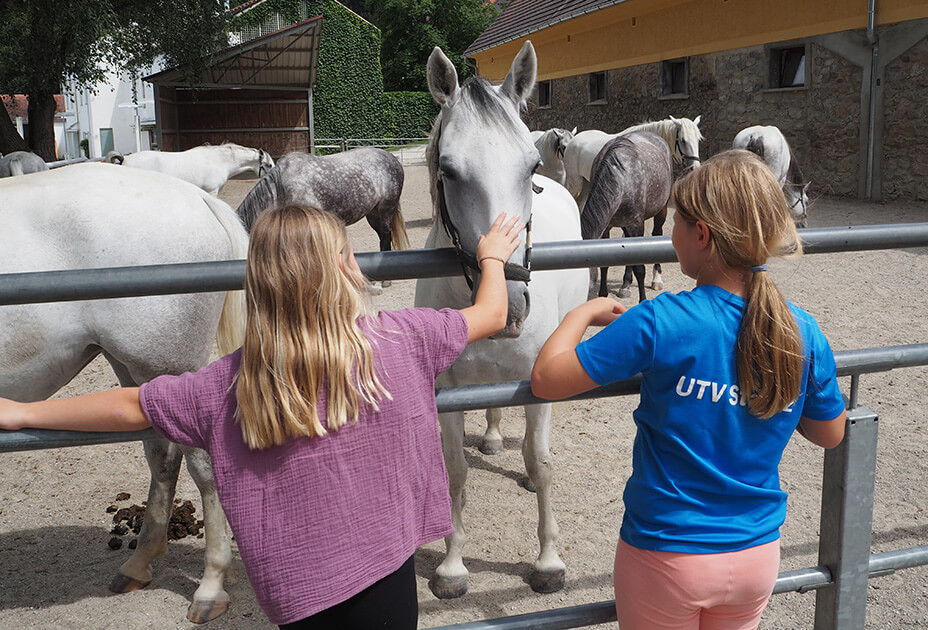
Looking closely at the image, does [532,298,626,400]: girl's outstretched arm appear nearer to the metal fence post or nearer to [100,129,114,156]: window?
the metal fence post

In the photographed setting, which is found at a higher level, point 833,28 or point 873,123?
point 833,28

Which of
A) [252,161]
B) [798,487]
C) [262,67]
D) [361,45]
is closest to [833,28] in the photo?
[252,161]

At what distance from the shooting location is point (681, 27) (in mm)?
17734

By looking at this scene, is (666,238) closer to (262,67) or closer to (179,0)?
(179,0)

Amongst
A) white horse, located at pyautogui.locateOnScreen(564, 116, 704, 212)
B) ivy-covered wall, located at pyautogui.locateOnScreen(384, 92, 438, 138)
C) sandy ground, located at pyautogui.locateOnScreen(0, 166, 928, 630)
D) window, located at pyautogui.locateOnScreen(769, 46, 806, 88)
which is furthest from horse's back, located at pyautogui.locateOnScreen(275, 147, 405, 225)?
ivy-covered wall, located at pyautogui.locateOnScreen(384, 92, 438, 138)

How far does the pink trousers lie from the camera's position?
142 centimetres

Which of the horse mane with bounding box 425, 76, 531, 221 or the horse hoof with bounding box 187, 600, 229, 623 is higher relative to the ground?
the horse mane with bounding box 425, 76, 531, 221

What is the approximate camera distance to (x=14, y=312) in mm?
2496

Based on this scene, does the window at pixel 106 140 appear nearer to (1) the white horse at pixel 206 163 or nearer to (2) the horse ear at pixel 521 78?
(1) the white horse at pixel 206 163

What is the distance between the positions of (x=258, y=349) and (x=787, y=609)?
8.05ft

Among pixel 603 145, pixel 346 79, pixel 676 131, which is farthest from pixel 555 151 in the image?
pixel 346 79

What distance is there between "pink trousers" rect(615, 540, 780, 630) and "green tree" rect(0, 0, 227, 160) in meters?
13.7

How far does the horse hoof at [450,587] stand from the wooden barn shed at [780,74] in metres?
12.8

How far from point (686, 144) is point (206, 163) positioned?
8.95 meters
